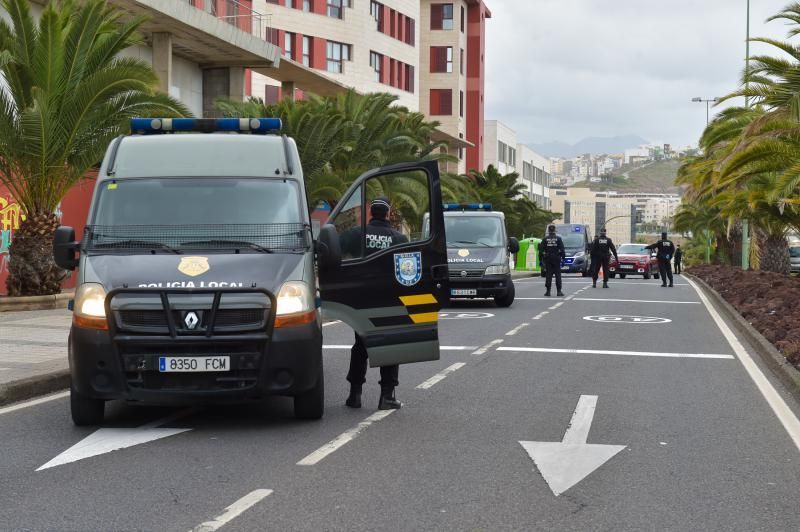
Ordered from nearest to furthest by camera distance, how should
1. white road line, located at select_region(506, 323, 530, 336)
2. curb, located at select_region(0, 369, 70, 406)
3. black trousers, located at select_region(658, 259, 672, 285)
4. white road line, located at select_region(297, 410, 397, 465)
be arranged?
white road line, located at select_region(297, 410, 397, 465)
curb, located at select_region(0, 369, 70, 406)
white road line, located at select_region(506, 323, 530, 336)
black trousers, located at select_region(658, 259, 672, 285)

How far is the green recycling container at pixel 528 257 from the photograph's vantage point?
57562 mm

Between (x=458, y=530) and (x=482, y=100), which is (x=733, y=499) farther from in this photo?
(x=482, y=100)

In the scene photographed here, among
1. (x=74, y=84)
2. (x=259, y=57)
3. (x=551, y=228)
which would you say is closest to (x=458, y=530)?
(x=74, y=84)

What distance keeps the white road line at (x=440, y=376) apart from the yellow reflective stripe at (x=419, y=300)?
189 centimetres

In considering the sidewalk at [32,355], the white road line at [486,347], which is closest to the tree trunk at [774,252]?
the white road line at [486,347]

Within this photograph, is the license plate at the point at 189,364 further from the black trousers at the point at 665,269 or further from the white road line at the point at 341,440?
the black trousers at the point at 665,269

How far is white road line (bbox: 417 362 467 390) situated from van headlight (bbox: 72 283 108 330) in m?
3.74

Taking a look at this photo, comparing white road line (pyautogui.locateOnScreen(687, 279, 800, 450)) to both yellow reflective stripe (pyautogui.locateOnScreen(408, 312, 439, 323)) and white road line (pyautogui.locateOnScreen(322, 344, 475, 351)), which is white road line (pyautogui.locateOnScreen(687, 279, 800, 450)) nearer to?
yellow reflective stripe (pyautogui.locateOnScreen(408, 312, 439, 323))

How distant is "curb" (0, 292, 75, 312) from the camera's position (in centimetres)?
1933

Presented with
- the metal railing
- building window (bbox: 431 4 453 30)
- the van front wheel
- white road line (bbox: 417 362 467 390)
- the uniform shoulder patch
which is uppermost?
building window (bbox: 431 4 453 30)

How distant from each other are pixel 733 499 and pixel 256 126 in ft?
18.1

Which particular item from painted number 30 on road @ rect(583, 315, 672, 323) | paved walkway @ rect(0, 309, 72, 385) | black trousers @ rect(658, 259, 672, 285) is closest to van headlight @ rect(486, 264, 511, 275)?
painted number 30 on road @ rect(583, 315, 672, 323)

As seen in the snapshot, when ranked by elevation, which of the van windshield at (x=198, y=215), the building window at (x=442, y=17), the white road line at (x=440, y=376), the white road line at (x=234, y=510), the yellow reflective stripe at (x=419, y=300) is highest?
the building window at (x=442, y=17)

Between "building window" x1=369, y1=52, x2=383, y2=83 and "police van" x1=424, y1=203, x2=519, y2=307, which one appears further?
"building window" x1=369, y1=52, x2=383, y2=83
